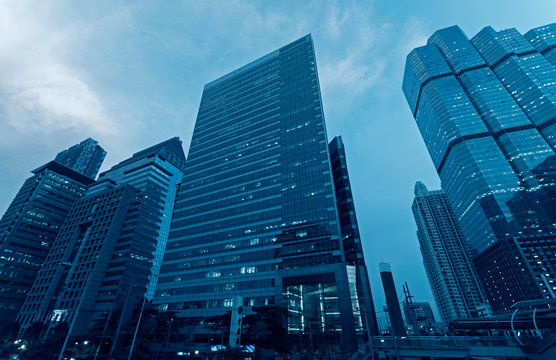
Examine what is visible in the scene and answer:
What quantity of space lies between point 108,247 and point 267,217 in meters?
73.1

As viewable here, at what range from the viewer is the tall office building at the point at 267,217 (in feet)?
204

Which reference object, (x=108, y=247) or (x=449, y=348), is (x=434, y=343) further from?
(x=108, y=247)

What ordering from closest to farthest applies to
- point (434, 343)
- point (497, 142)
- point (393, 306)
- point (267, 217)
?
point (434, 343) → point (393, 306) → point (267, 217) → point (497, 142)

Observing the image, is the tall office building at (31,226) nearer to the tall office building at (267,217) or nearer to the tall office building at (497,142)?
the tall office building at (267,217)

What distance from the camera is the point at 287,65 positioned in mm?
115562

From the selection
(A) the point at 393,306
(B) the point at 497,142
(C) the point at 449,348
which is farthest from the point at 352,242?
(B) the point at 497,142

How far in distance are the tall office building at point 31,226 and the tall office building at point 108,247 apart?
7414mm

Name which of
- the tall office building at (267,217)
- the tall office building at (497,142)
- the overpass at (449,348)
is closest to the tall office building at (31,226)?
the tall office building at (267,217)

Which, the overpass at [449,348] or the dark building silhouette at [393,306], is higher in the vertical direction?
the dark building silhouette at [393,306]

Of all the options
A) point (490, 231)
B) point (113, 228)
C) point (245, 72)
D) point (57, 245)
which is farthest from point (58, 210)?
point (490, 231)

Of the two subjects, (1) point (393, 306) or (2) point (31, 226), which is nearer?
(1) point (393, 306)

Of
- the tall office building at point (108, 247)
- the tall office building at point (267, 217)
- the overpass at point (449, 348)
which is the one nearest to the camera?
the overpass at point (449, 348)

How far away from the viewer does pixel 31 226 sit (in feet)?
413

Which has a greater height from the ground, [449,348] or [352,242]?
[352,242]
